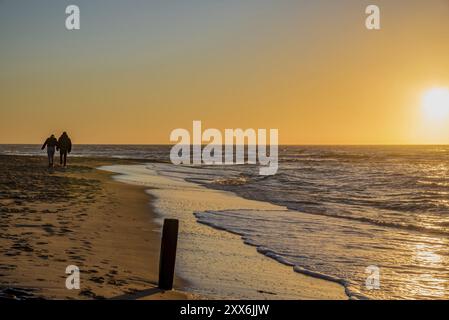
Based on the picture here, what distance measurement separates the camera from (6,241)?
848cm

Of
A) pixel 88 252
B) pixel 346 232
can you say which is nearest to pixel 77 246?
pixel 88 252

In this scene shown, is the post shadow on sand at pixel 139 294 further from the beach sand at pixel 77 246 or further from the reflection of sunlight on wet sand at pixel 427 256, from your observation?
the reflection of sunlight on wet sand at pixel 427 256

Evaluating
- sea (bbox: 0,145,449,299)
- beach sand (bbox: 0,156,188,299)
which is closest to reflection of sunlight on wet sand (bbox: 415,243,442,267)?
sea (bbox: 0,145,449,299)

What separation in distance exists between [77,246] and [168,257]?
8.66ft

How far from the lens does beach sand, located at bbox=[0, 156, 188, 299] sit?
6.43 metres

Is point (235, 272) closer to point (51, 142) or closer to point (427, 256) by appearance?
point (427, 256)

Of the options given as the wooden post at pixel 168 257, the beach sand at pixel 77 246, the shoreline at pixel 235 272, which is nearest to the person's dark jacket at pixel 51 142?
the beach sand at pixel 77 246

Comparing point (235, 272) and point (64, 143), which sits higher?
point (64, 143)

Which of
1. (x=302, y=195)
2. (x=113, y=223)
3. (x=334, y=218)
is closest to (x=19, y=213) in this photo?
(x=113, y=223)

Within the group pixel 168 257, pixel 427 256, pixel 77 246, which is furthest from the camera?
pixel 427 256

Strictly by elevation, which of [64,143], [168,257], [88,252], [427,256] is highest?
[64,143]

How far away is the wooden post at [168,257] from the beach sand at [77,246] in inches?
6.5

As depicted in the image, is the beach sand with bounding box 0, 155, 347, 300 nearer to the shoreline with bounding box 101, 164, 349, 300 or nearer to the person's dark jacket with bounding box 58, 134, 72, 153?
the shoreline with bounding box 101, 164, 349, 300

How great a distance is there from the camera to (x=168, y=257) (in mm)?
7090
